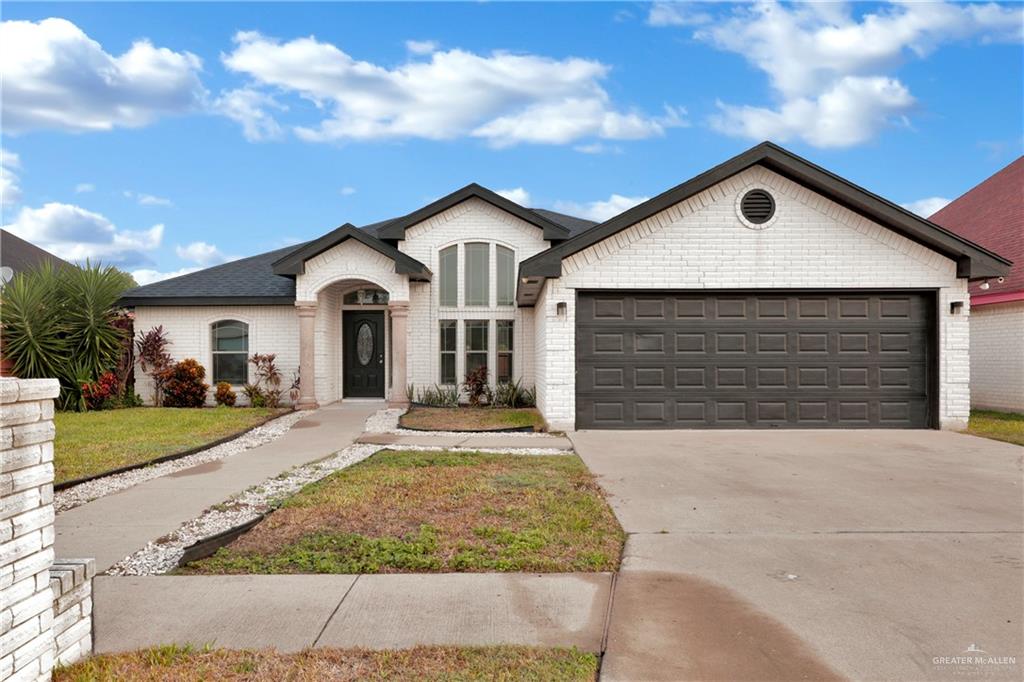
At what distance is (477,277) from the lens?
53.9ft

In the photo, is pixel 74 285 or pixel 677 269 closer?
pixel 677 269

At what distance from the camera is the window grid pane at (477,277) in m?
16.4

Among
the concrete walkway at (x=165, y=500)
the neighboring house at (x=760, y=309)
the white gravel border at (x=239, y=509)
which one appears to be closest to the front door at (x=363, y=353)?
the concrete walkway at (x=165, y=500)

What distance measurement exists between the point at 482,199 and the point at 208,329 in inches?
306

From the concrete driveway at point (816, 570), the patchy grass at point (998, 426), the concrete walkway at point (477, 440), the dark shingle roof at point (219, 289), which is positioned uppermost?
the dark shingle roof at point (219, 289)

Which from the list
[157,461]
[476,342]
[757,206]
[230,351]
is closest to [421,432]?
[157,461]

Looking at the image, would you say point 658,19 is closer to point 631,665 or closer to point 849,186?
point 849,186

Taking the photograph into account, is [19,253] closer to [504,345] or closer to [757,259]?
[504,345]

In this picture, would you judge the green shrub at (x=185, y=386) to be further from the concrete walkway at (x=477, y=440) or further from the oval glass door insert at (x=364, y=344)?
the concrete walkway at (x=477, y=440)

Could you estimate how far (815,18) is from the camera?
10773 mm

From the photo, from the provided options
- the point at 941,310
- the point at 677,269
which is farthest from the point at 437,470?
the point at 941,310

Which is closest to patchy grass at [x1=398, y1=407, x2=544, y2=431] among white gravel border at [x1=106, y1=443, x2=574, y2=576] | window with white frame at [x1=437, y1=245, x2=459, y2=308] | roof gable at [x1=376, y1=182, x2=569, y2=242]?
white gravel border at [x1=106, y1=443, x2=574, y2=576]

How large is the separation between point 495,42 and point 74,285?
11.4 metres

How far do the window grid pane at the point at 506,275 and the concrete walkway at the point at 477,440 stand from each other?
5.74 metres
